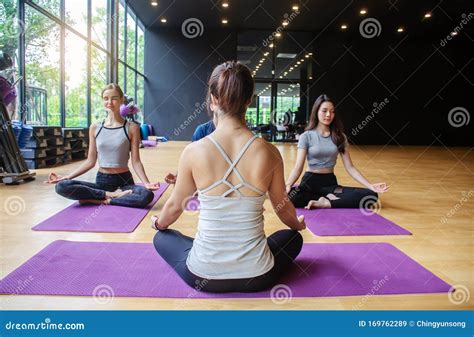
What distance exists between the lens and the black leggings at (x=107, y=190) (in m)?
2.96

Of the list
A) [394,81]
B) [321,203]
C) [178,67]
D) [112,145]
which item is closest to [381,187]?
[321,203]

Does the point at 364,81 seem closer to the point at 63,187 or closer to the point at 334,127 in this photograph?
the point at 334,127

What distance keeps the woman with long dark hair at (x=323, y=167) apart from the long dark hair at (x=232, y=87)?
1814 millimetres

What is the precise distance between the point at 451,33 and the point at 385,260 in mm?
12601

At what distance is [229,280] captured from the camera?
1.48 m

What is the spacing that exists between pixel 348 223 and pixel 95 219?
162cm

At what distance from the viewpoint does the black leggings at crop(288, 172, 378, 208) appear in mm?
3189

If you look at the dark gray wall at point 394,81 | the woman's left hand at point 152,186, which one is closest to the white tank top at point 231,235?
the woman's left hand at point 152,186

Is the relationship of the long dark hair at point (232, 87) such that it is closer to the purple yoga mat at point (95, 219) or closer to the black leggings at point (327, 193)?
the purple yoga mat at point (95, 219)

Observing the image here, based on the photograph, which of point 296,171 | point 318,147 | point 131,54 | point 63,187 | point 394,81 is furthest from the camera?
point 394,81

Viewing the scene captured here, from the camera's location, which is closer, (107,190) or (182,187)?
(182,187)

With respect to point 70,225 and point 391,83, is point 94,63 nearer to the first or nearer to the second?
point 70,225

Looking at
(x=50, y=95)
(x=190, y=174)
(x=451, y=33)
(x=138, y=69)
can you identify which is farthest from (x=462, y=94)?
(x=190, y=174)
